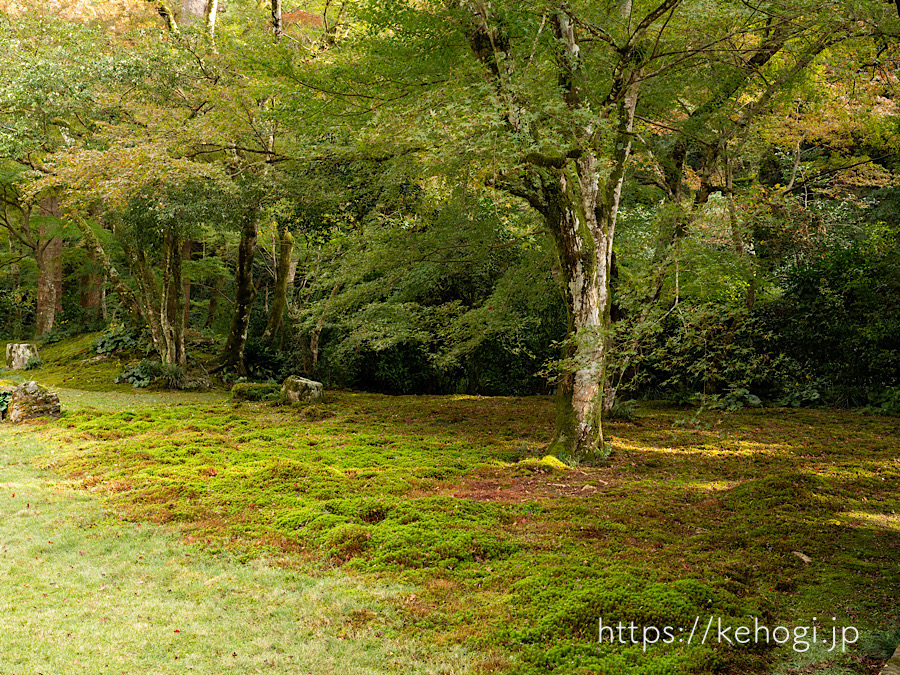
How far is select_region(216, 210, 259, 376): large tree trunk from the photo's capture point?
42.8ft

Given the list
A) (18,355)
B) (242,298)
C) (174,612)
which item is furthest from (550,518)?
(18,355)

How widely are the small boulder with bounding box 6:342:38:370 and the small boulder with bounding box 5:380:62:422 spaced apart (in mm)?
6521

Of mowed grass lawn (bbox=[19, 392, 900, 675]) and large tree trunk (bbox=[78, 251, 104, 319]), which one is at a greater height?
large tree trunk (bbox=[78, 251, 104, 319])

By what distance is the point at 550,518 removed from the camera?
5.29m

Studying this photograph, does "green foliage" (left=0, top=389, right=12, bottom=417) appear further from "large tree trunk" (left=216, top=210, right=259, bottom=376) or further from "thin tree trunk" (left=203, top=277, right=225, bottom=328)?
"thin tree trunk" (left=203, top=277, right=225, bottom=328)

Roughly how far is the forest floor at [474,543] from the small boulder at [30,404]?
70 cm

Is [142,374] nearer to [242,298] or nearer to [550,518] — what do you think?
[242,298]

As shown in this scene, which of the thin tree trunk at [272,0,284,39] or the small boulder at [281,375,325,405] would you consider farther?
the thin tree trunk at [272,0,284,39]

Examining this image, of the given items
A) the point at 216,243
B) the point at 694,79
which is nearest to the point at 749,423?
the point at 694,79

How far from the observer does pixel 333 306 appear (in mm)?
10594

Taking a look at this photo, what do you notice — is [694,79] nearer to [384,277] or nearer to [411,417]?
[384,277]

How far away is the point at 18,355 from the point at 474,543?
14937 mm

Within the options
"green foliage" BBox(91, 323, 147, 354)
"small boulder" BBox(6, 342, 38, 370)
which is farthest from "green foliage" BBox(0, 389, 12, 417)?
"small boulder" BBox(6, 342, 38, 370)

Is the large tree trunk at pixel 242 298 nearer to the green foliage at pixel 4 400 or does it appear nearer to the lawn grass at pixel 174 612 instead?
the green foliage at pixel 4 400
